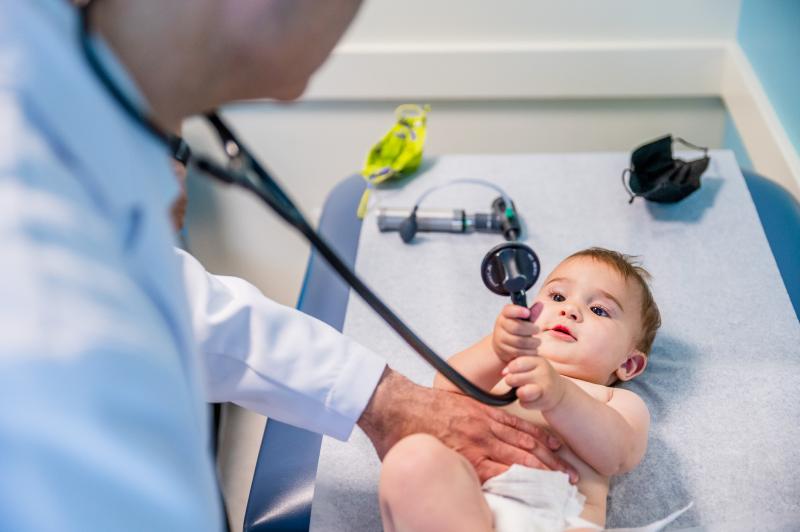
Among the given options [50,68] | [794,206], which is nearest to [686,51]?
[794,206]

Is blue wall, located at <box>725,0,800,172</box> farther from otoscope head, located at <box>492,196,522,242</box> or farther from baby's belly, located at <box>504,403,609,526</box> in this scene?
baby's belly, located at <box>504,403,609,526</box>

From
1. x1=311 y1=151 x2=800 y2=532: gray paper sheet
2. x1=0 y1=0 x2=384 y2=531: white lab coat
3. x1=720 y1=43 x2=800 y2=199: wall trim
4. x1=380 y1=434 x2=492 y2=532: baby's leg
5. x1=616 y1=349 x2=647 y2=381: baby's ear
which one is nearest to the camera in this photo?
x1=0 y1=0 x2=384 y2=531: white lab coat

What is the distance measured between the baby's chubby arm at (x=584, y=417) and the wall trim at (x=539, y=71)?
43.2 inches

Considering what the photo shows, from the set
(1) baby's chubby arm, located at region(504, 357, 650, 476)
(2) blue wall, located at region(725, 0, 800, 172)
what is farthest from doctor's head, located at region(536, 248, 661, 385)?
(2) blue wall, located at region(725, 0, 800, 172)

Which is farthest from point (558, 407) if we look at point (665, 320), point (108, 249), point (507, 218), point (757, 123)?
point (757, 123)

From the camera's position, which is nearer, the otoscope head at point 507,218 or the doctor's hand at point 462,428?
the doctor's hand at point 462,428

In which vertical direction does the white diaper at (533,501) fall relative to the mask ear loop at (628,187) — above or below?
below

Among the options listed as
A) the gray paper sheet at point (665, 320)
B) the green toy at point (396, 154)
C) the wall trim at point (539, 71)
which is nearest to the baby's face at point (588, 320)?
the gray paper sheet at point (665, 320)

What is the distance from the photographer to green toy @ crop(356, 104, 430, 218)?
1.88 meters

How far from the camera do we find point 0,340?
1.86 feet

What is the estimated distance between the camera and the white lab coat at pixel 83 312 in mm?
577

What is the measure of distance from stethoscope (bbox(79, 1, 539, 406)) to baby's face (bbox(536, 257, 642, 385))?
0.18m

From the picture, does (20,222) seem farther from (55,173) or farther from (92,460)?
(92,460)

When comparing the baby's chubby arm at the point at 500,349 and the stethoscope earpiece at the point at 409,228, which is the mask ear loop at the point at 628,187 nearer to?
the stethoscope earpiece at the point at 409,228
